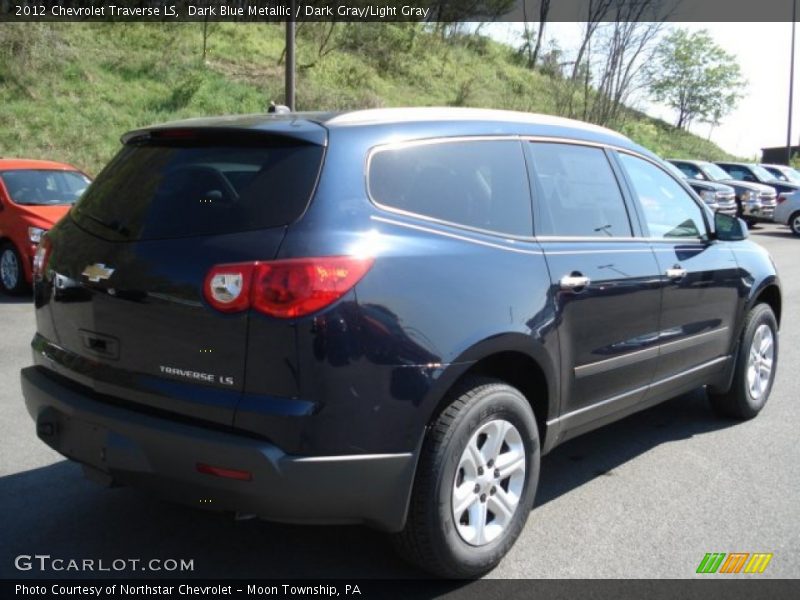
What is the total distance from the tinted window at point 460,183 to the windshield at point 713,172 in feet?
65.0

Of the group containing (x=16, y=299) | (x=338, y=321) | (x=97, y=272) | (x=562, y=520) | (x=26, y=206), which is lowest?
(x=562, y=520)

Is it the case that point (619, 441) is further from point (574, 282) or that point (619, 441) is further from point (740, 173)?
point (740, 173)

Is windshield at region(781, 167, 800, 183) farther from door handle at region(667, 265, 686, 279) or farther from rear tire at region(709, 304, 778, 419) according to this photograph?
door handle at region(667, 265, 686, 279)

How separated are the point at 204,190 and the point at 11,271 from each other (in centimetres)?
770

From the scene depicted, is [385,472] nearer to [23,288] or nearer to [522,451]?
[522,451]

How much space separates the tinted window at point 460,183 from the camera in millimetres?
3047

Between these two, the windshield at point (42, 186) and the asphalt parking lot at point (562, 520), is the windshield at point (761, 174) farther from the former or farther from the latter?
the asphalt parking lot at point (562, 520)

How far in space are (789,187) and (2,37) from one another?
21.9 meters

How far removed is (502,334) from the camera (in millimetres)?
3131

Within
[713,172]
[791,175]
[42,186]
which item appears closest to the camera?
[42,186]

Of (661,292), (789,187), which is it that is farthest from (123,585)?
(789,187)

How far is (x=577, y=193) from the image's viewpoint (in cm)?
395

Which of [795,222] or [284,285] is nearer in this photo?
[284,285]

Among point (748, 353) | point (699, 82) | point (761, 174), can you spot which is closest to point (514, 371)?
point (748, 353)
